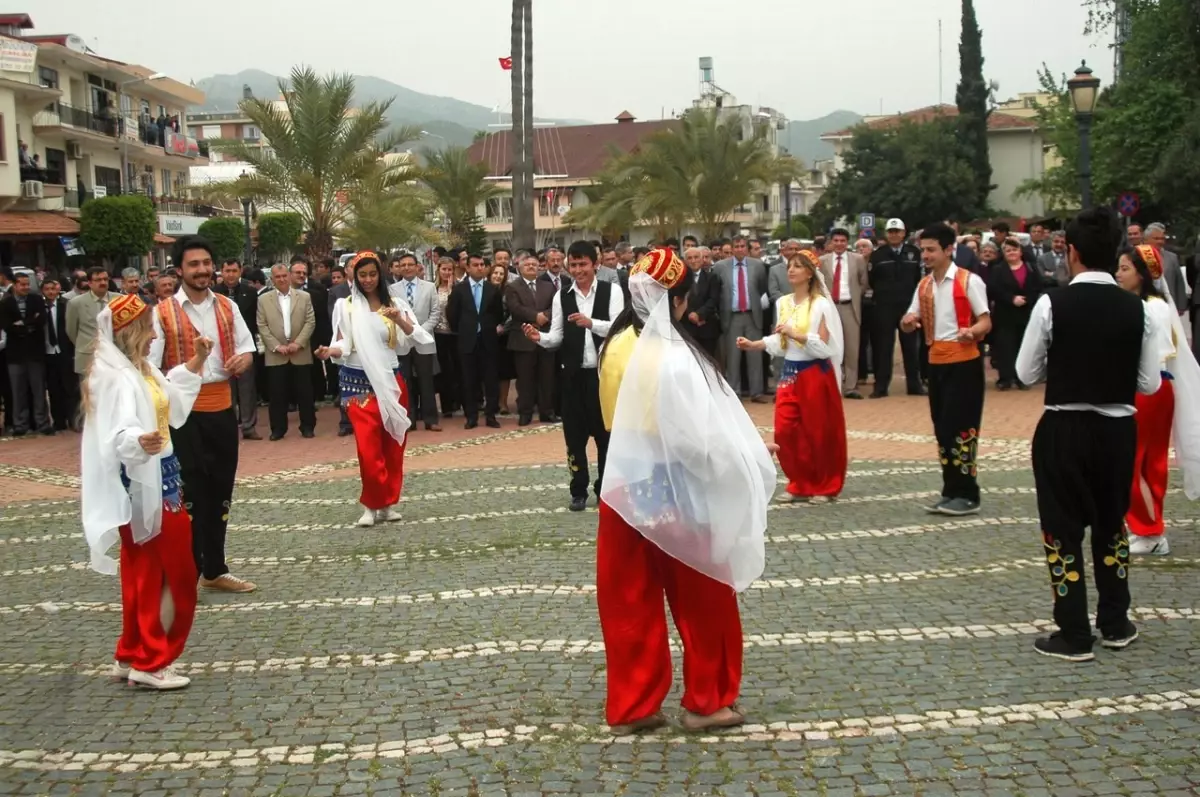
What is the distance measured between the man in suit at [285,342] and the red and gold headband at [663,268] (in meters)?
11.2

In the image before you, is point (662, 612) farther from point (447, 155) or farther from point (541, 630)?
point (447, 155)

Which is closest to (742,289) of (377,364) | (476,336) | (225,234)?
(476,336)

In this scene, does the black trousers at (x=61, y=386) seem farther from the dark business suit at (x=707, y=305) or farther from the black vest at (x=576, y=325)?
the black vest at (x=576, y=325)

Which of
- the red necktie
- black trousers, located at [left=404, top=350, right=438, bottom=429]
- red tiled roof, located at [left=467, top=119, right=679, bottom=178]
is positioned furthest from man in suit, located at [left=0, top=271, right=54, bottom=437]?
red tiled roof, located at [left=467, top=119, right=679, bottom=178]

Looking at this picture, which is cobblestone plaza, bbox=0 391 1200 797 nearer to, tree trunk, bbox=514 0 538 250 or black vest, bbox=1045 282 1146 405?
black vest, bbox=1045 282 1146 405

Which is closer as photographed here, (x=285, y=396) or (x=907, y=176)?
(x=285, y=396)

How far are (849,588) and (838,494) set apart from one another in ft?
10.4

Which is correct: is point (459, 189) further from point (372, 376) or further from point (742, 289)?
point (372, 376)

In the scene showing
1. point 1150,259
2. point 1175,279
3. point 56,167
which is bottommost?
point 1175,279

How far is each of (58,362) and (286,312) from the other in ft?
11.4

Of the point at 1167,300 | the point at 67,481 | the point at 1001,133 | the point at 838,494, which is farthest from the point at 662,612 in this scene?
the point at 1001,133

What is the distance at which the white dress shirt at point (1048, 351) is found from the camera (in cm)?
645

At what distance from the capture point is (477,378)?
17422 millimetres

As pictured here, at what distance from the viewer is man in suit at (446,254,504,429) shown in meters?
17.2
